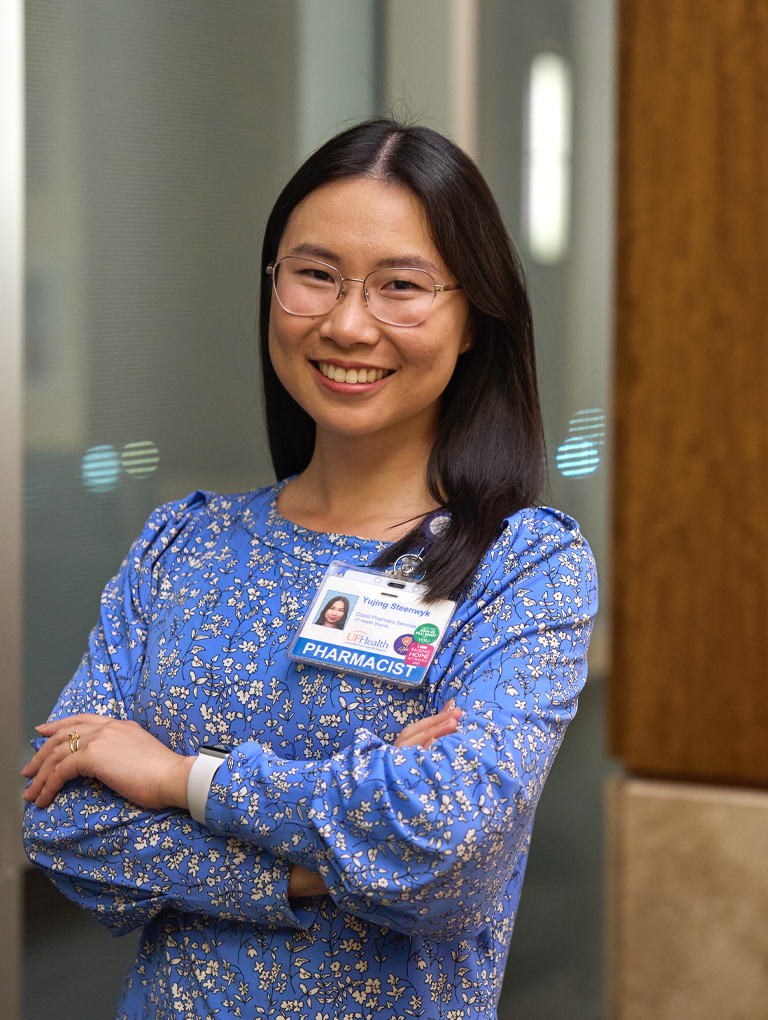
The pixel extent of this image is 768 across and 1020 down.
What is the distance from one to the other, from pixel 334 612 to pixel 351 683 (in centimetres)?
10

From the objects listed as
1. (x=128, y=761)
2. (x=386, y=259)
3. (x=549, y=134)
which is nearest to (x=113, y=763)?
(x=128, y=761)

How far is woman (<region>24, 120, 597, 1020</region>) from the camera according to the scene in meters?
1.33

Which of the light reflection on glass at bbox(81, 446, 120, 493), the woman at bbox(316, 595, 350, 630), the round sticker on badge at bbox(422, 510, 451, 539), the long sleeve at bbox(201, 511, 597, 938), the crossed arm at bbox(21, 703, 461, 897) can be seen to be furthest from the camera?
the light reflection on glass at bbox(81, 446, 120, 493)

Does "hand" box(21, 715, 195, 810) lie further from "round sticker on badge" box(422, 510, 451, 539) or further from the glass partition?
the glass partition

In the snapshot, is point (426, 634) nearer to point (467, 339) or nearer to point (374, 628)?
point (374, 628)

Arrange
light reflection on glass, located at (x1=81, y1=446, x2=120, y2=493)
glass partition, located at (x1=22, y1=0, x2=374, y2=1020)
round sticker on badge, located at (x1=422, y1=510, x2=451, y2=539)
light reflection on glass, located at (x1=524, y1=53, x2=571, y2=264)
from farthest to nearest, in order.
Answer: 1. light reflection on glass, located at (x1=524, y1=53, x2=571, y2=264)
2. light reflection on glass, located at (x1=81, y1=446, x2=120, y2=493)
3. glass partition, located at (x1=22, y1=0, x2=374, y2=1020)
4. round sticker on badge, located at (x1=422, y1=510, x2=451, y2=539)

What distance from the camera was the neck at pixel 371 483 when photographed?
1.69m

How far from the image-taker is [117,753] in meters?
1.52

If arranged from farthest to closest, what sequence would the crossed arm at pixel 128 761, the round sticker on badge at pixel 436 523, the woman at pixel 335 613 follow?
the round sticker on badge at pixel 436 523 → the woman at pixel 335 613 → the crossed arm at pixel 128 761

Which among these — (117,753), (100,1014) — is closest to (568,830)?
(100,1014)

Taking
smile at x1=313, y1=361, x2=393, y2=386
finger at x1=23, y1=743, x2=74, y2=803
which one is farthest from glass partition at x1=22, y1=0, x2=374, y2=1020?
smile at x1=313, y1=361, x2=393, y2=386

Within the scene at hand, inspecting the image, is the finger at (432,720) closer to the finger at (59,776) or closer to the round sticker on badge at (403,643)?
the round sticker on badge at (403,643)

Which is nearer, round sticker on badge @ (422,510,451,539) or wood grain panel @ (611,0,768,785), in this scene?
wood grain panel @ (611,0,768,785)

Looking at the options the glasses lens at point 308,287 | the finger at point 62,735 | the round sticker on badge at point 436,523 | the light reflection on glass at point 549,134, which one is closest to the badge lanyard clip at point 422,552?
Result: the round sticker on badge at point 436,523
